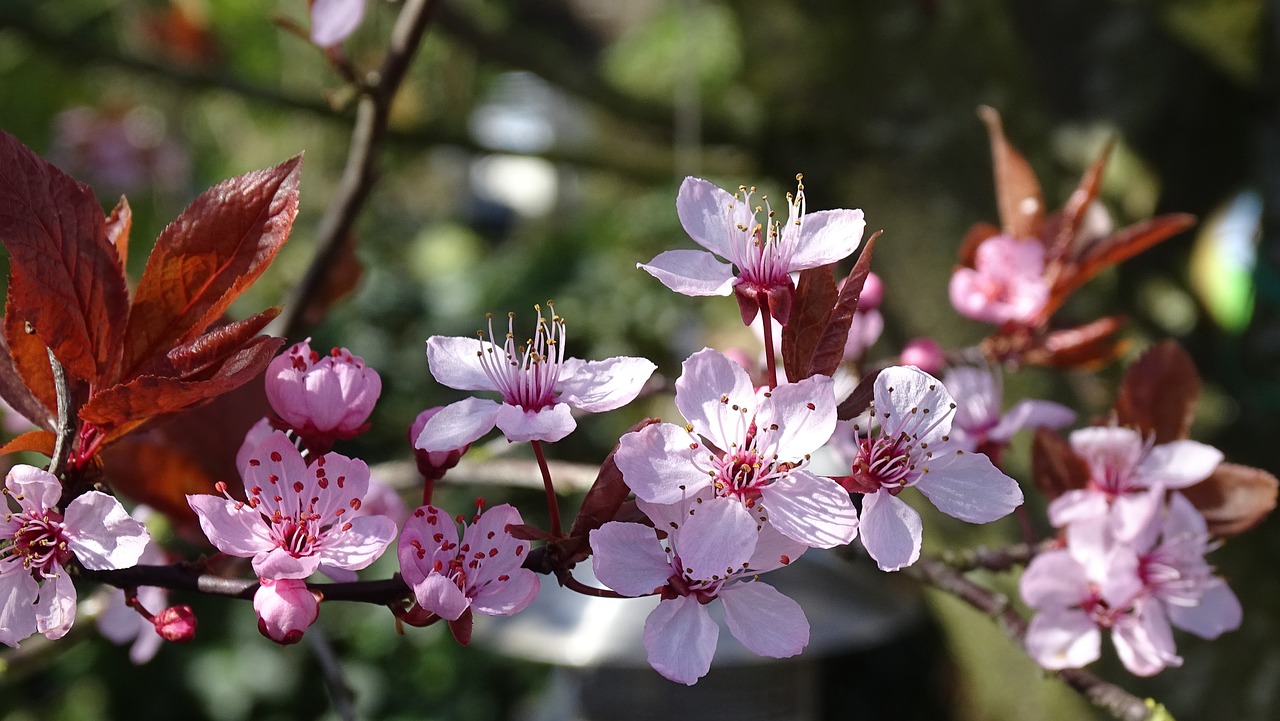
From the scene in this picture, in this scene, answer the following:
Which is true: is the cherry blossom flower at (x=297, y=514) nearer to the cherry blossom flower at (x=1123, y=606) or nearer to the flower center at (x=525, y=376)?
the flower center at (x=525, y=376)

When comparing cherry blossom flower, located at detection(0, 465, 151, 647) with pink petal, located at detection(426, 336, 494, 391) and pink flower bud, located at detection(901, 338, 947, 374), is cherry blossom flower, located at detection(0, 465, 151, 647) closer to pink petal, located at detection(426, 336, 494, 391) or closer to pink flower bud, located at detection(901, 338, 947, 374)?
pink petal, located at detection(426, 336, 494, 391)

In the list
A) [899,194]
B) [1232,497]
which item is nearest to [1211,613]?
[1232,497]

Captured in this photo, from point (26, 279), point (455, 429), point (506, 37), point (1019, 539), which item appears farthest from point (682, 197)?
point (506, 37)

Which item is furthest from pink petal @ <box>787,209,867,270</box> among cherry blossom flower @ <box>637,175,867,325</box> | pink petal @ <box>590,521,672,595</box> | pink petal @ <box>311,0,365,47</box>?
pink petal @ <box>311,0,365,47</box>

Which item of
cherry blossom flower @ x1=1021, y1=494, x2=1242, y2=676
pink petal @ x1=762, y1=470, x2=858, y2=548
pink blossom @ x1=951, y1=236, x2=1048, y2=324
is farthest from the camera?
pink blossom @ x1=951, y1=236, x2=1048, y2=324

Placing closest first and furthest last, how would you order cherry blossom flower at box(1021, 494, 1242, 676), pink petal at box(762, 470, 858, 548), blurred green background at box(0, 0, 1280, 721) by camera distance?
pink petal at box(762, 470, 858, 548) → cherry blossom flower at box(1021, 494, 1242, 676) → blurred green background at box(0, 0, 1280, 721)

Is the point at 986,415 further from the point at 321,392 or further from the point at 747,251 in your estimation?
the point at 321,392

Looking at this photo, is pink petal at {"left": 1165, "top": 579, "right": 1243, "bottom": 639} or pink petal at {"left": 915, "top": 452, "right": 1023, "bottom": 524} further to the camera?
pink petal at {"left": 1165, "top": 579, "right": 1243, "bottom": 639}

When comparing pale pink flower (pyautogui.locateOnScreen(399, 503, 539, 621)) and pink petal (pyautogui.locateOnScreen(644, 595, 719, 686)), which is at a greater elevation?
pale pink flower (pyautogui.locateOnScreen(399, 503, 539, 621))
